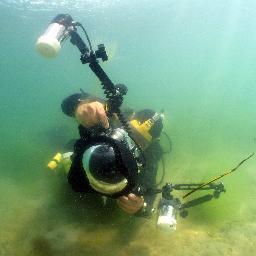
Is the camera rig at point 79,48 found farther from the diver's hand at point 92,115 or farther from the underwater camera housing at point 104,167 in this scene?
the underwater camera housing at point 104,167

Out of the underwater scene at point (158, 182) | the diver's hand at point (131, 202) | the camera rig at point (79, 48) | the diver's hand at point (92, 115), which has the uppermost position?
the camera rig at point (79, 48)

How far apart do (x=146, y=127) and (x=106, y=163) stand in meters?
3.13

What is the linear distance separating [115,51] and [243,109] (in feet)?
63.5

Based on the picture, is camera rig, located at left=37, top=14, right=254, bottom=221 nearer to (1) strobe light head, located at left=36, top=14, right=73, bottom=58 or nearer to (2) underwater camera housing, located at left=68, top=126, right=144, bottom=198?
(1) strobe light head, located at left=36, top=14, right=73, bottom=58

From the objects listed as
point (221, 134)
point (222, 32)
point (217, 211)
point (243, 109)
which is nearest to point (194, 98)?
point (243, 109)

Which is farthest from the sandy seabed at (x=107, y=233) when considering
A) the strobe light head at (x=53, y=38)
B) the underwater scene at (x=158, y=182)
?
the strobe light head at (x=53, y=38)

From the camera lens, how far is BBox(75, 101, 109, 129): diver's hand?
3.88m

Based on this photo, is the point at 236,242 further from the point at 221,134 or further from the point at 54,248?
the point at 221,134

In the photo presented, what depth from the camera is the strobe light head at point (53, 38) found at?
8.03 ft

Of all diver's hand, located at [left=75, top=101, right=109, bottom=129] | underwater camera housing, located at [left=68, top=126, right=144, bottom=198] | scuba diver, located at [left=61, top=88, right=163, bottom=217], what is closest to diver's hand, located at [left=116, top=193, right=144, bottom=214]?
scuba diver, located at [left=61, top=88, right=163, bottom=217]

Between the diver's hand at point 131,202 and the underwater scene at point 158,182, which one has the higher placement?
the diver's hand at point 131,202

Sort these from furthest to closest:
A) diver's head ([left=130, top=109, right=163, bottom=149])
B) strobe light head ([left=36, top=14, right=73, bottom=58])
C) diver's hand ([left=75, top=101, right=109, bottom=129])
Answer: diver's head ([left=130, top=109, right=163, bottom=149]), diver's hand ([left=75, top=101, right=109, bottom=129]), strobe light head ([left=36, top=14, right=73, bottom=58])

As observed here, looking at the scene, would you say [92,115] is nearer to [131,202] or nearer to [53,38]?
[131,202]

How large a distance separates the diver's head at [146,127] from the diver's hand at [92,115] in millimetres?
1300
